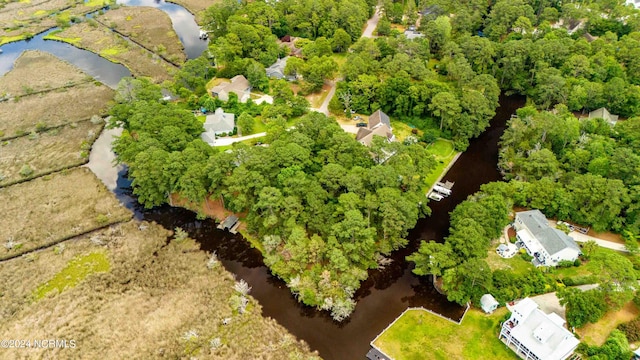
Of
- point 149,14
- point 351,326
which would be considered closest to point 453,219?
point 351,326

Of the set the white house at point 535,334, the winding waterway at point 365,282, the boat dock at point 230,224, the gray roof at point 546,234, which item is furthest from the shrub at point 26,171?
the gray roof at point 546,234

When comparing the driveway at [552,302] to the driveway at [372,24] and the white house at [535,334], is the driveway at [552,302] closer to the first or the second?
the white house at [535,334]

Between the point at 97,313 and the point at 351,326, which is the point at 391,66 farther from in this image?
the point at 97,313

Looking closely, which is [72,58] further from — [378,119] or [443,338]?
[443,338]

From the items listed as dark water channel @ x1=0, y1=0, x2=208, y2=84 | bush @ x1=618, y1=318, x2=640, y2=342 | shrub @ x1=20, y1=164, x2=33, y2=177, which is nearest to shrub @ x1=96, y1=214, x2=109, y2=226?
shrub @ x1=20, y1=164, x2=33, y2=177

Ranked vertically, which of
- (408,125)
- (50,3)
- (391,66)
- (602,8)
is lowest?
(50,3)

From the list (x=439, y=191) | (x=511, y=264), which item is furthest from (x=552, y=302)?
(x=439, y=191)
